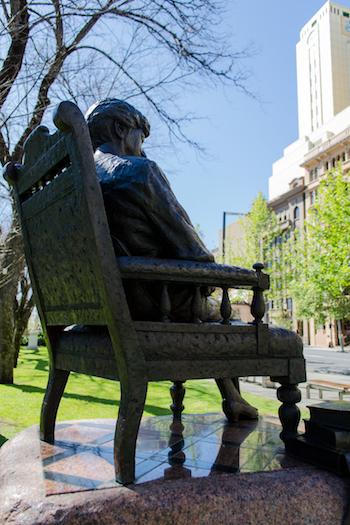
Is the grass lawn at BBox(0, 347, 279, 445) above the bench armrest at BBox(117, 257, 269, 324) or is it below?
below

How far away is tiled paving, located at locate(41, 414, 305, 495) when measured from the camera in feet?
6.85

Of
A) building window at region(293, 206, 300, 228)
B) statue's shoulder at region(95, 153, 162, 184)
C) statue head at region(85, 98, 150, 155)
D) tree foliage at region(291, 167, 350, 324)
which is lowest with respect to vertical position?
statue's shoulder at region(95, 153, 162, 184)

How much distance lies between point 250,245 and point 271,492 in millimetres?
30492

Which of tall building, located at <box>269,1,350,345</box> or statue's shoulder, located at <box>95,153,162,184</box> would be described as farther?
Answer: tall building, located at <box>269,1,350,345</box>

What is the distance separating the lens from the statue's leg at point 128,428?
1887 mm

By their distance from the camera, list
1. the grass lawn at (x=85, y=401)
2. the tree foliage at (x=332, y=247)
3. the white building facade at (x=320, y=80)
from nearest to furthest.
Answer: the grass lawn at (x=85, y=401) → the tree foliage at (x=332, y=247) → the white building facade at (x=320, y=80)

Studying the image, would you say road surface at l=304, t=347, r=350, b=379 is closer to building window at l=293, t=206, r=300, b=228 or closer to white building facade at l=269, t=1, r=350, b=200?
building window at l=293, t=206, r=300, b=228

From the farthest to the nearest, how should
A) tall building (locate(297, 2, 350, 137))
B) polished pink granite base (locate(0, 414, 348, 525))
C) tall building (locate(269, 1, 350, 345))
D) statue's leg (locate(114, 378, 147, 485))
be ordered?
tall building (locate(297, 2, 350, 137))
tall building (locate(269, 1, 350, 345))
statue's leg (locate(114, 378, 147, 485))
polished pink granite base (locate(0, 414, 348, 525))

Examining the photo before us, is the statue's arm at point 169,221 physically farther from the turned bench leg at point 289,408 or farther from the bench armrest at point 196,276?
the turned bench leg at point 289,408

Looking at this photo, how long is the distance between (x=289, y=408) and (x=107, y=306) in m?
A: 1.22

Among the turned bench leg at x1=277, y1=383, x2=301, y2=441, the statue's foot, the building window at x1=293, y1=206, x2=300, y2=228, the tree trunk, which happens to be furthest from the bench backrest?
the building window at x1=293, y1=206, x2=300, y2=228

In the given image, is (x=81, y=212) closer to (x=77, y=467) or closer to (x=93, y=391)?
(x=77, y=467)

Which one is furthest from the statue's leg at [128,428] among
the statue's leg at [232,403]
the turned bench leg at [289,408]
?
the statue's leg at [232,403]

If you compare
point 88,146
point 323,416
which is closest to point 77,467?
point 323,416
